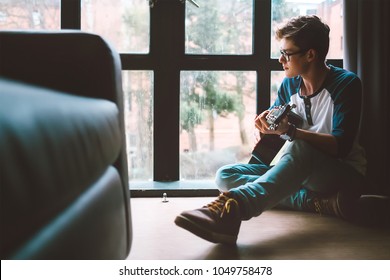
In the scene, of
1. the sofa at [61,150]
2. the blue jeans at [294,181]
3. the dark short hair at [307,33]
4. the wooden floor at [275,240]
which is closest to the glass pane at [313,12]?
the dark short hair at [307,33]

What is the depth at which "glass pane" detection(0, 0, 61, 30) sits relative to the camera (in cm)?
200

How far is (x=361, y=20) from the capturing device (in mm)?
1866

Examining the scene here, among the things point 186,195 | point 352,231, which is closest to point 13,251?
point 352,231

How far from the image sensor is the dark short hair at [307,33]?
1542 millimetres

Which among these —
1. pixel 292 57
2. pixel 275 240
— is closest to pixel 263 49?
pixel 292 57

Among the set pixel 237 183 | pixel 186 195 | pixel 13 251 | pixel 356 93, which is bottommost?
pixel 186 195

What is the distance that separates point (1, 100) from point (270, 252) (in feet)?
3.07

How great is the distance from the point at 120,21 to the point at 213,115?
0.63 metres

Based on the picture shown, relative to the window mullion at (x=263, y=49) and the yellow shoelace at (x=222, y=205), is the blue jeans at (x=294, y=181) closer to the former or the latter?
the yellow shoelace at (x=222, y=205)

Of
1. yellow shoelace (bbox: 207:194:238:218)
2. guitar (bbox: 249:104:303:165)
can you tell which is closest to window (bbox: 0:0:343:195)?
guitar (bbox: 249:104:303:165)

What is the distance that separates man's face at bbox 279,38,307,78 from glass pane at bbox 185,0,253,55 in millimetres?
560

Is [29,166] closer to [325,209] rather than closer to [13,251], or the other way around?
[13,251]

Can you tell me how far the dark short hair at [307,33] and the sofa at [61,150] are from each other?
843mm

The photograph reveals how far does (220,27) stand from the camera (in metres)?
2.12
